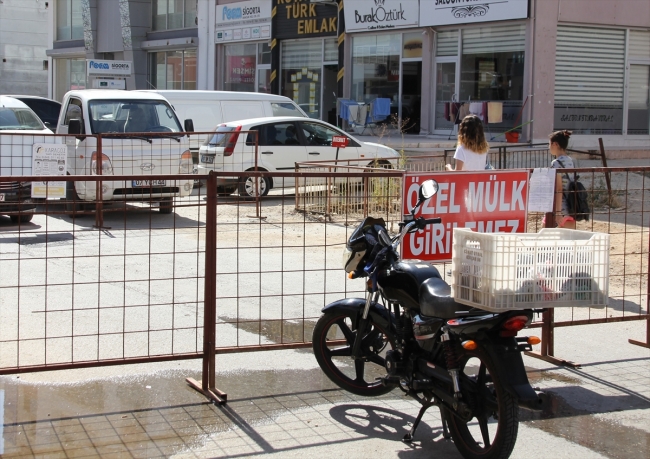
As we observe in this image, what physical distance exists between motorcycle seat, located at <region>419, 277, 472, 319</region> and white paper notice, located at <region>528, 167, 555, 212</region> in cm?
187

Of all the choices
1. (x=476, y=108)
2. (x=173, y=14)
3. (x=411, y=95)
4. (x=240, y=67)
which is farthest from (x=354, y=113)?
(x=173, y=14)

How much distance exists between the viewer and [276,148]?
55.4ft

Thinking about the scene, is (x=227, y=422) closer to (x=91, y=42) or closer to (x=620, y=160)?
(x=620, y=160)

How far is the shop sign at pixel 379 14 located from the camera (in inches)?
910

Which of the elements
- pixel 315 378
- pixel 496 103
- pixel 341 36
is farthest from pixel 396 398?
pixel 341 36

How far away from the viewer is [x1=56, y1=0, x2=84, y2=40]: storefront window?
39.9m

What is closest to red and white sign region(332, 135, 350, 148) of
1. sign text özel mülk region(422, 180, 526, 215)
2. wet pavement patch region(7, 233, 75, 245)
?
wet pavement patch region(7, 233, 75, 245)

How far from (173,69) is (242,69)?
15.0 feet

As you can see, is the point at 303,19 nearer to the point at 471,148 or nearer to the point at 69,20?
the point at 69,20

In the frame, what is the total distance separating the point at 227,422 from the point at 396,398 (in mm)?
1238

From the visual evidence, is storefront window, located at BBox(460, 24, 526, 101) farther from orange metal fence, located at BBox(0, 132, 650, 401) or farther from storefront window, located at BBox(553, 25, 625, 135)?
orange metal fence, located at BBox(0, 132, 650, 401)

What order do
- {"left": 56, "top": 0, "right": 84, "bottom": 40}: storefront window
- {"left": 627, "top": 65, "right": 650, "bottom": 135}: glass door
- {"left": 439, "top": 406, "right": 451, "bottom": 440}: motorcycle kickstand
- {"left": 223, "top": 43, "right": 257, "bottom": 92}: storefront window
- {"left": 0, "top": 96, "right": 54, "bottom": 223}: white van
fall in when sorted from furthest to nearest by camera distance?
{"left": 56, "top": 0, "right": 84, "bottom": 40}: storefront window < {"left": 223, "top": 43, "right": 257, "bottom": 92}: storefront window < {"left": 627, "top": 65, "right": 650, "bottom": 135}: glass door < {"left": 0, "top": 96, "right": 54, "bottom": 223}: white van < {"left": 439, "top": 406, "right": 451, "bottom": 440}: motorcycle kickstand

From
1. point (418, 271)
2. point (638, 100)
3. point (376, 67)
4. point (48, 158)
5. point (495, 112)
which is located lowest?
point (418, 271)

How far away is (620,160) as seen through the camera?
21.6 metres
